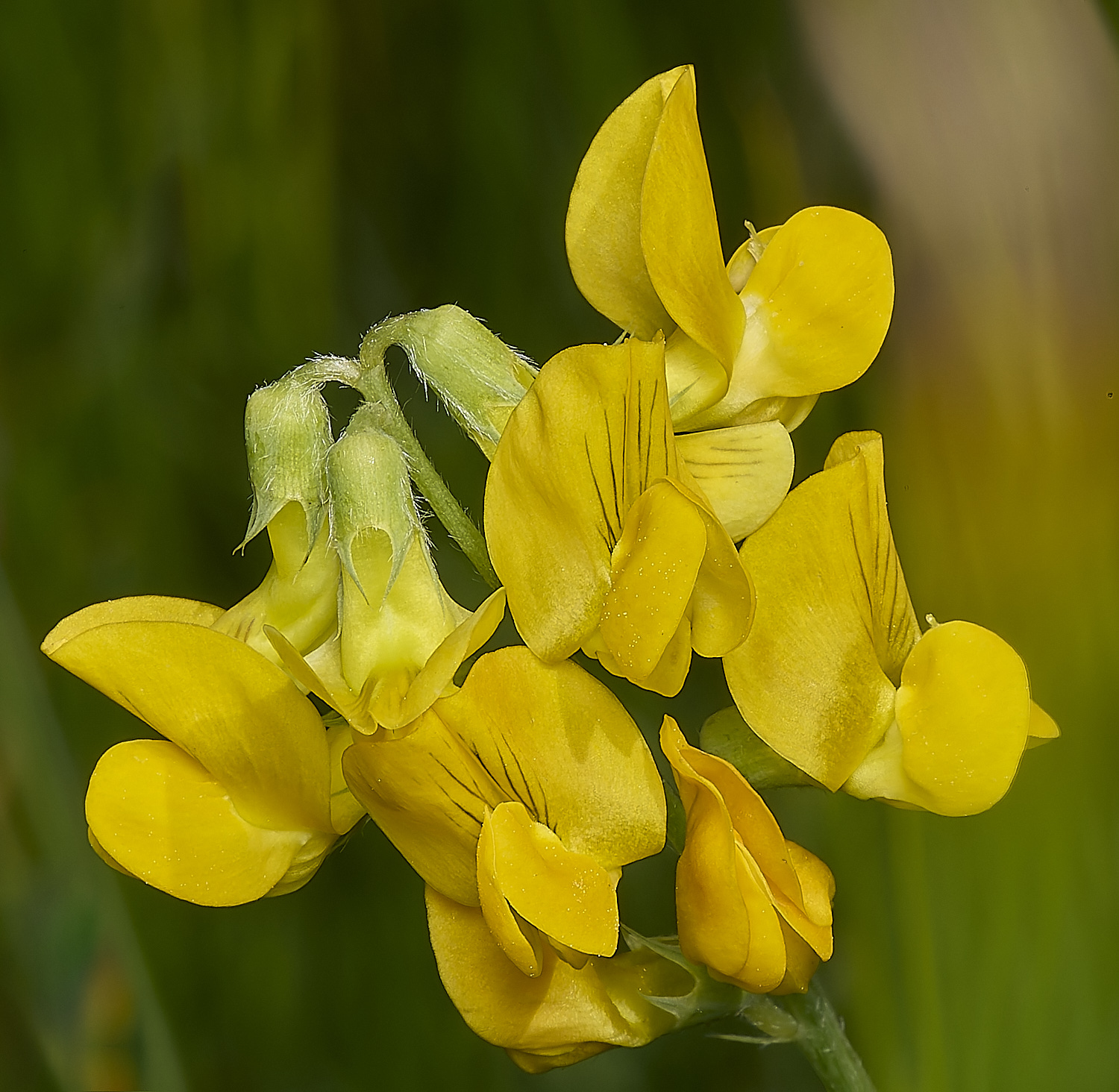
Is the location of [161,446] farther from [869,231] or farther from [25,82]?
[869,231]

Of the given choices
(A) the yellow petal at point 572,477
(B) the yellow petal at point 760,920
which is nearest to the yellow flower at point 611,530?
(A) the yellow petal at point 572,477

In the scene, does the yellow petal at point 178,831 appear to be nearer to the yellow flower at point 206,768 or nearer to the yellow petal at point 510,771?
the yellow flower at point 206,768

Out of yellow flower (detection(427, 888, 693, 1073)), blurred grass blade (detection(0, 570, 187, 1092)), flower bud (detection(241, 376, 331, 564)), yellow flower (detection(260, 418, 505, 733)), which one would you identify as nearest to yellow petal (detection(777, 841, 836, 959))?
yellow flower (detection(427, 888, 693, 1073))

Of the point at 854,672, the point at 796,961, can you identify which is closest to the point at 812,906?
the point at 796,961

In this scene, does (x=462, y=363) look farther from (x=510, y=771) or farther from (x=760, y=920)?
(x=760, y=920)

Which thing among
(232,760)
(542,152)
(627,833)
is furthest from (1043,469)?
(542,152)

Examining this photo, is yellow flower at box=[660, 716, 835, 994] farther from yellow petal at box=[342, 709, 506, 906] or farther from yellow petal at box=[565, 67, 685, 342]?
yellow petal at box=[565, 67, 685, 342]
